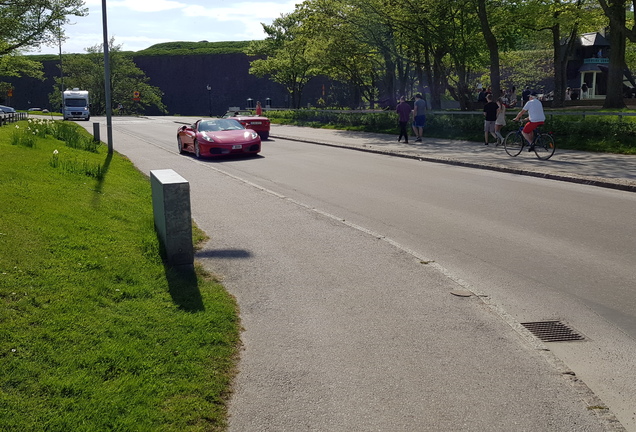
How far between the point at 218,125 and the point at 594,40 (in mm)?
45078

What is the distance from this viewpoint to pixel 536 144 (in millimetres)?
18812

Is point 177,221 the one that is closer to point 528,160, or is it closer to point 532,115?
point 528,160

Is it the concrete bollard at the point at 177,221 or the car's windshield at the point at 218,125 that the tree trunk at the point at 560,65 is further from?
the concrete bollard at the point at 177,221

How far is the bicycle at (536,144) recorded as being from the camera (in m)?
18.6

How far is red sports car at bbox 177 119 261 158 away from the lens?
20.7 metres

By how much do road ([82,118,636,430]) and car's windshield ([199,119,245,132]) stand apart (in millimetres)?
4125

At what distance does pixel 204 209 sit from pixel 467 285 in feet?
19.5

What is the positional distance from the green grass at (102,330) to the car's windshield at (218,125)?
1356 cm

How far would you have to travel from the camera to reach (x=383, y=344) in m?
5.04

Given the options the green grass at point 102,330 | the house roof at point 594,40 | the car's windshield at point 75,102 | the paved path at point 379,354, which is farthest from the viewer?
the car's windshield at point 75,102

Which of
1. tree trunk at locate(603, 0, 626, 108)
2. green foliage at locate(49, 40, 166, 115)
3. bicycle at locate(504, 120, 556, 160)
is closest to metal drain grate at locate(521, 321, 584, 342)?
bicycle at locate(504, 120, 556, 160)

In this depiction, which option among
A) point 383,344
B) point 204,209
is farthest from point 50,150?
point 383,344

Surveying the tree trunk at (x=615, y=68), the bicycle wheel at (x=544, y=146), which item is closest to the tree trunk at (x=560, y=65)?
the tree trunk at (x=615, y=68)

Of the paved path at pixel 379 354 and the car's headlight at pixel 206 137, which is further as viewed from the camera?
the car's headlight at pixel 206 137
